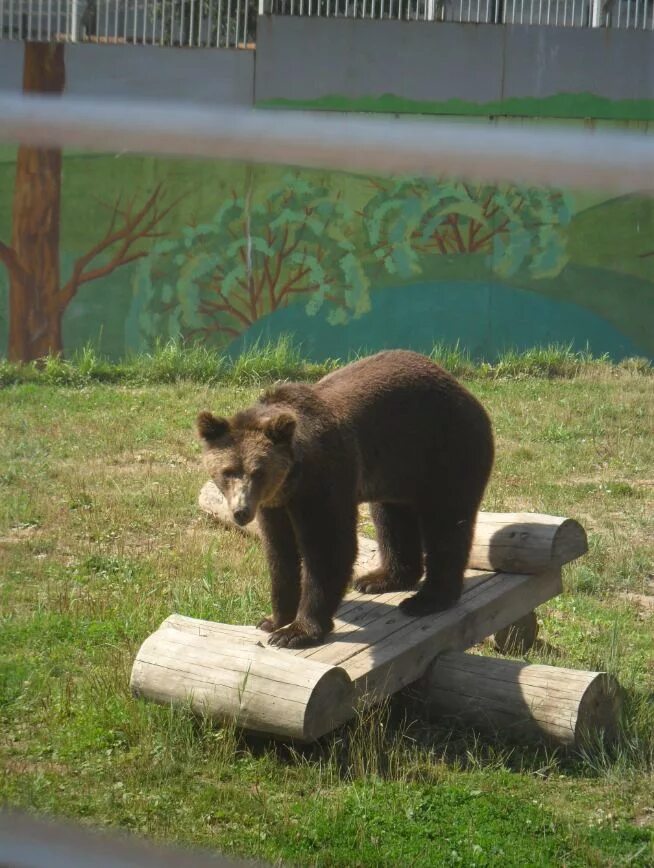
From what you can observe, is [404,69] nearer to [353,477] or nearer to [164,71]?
[164,71]

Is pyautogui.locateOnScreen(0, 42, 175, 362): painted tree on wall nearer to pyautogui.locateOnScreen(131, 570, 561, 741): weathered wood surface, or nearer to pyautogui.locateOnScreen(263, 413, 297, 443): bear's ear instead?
pyautogui.locateOnScreen(131, 570, 561, 741): weathered wood surface

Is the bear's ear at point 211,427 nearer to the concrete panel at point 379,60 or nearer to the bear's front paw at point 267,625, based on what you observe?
the bear's front paw at point 267,625

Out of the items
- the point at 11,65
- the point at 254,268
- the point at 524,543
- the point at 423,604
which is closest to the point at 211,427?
the point at 423,604

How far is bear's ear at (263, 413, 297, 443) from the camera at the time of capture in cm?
446

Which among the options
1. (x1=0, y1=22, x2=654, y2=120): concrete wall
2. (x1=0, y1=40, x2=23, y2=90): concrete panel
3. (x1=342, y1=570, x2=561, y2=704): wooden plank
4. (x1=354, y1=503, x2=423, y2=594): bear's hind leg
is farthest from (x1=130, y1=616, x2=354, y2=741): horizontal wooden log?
(x1=0, y1=40, x2=23, y2=90): concrete panel

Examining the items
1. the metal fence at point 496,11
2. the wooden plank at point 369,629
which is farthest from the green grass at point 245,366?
the wooden plank at point 369,629

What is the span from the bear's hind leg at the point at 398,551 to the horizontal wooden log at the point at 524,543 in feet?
1.06

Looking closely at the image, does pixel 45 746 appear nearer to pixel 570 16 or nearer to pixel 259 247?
pixel 259 247

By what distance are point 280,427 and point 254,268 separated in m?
11.0

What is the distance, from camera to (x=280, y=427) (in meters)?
4.47

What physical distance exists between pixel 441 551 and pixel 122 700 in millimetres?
1586

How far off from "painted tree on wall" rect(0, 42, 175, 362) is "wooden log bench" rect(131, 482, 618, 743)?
10337mm

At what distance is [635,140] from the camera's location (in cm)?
81

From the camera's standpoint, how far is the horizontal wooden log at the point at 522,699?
4.38 m
